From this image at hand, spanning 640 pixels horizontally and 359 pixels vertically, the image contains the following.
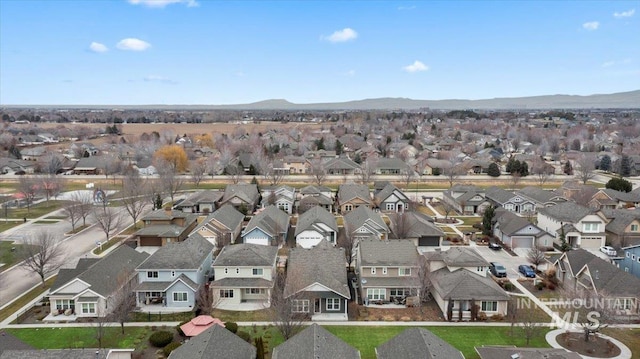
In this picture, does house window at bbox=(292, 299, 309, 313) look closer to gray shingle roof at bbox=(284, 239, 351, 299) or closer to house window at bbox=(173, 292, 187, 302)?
gray shingle roof at bbox=(284, 239, 351, 299)

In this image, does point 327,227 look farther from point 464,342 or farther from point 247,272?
point 464,342

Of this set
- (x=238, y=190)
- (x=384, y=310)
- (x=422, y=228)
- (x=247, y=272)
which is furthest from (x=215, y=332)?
(x=238, y=190)

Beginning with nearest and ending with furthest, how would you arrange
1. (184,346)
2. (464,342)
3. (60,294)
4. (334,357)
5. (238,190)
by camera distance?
(334,357) → (184,346) → (464,342) → (60,294) → (238,190)

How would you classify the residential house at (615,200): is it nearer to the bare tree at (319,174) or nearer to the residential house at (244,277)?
the bare tree at (319,174)

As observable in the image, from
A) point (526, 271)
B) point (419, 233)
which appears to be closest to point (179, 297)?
point (419, 233)

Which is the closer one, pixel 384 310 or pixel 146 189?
pixel 384 310

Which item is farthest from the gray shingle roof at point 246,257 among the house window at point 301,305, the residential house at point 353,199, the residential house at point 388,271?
the residential house at point 353,199
